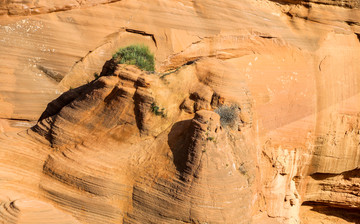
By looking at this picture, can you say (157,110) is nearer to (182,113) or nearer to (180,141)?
(182,113)

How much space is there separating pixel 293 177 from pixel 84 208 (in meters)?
5.39

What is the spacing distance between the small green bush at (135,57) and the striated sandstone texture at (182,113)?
0.33 m

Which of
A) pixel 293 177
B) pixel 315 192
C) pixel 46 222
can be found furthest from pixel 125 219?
pixel 315 192

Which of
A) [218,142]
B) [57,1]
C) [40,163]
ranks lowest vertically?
[40,163]

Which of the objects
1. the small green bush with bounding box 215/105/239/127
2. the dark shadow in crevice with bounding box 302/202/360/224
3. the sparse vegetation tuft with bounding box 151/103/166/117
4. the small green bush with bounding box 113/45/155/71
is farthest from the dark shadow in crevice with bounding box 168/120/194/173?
the dark shadow in crevice with bounding box 302/202/360/224

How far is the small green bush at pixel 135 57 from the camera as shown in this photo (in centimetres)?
773

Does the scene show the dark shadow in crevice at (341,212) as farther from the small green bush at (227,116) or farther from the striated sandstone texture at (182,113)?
the small green bush at (227,116)

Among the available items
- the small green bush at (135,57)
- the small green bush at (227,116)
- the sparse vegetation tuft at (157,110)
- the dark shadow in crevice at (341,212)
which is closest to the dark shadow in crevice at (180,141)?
the sparse vegetation tuft at (157,110)

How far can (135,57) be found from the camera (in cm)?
805

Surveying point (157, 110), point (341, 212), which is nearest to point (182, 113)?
point (157, 110)

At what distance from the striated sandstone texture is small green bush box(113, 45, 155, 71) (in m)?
0.33

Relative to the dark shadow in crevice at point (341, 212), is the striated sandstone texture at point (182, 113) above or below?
above

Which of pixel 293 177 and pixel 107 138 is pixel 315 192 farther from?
pixel 107 138

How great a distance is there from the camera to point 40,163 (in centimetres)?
656
